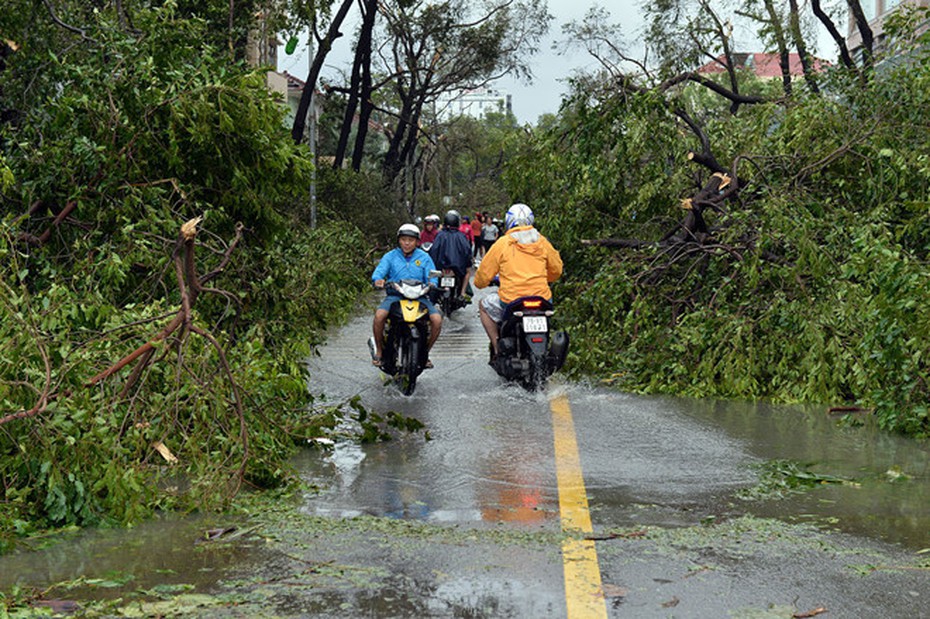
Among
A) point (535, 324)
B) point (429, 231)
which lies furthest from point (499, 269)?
point (429, 231)

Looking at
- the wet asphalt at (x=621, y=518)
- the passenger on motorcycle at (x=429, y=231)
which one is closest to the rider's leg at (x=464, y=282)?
the passenger on motorcycle at (x=429, y=231)

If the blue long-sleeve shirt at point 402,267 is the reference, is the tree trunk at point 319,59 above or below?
above

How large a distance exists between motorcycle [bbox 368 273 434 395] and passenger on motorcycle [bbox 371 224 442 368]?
0.09 meters

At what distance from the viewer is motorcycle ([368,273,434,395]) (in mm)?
13117

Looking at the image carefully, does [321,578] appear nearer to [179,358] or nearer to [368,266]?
[179,358]

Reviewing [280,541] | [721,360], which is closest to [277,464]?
[280,541]

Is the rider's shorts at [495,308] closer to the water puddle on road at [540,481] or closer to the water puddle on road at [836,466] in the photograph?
the water puddle on road at [540,481]

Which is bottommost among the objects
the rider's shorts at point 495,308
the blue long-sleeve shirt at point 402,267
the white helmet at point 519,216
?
the rider's shorts at point 495,308

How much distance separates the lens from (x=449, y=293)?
2330 cm

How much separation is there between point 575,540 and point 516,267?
6.70 m

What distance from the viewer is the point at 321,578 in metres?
5.99

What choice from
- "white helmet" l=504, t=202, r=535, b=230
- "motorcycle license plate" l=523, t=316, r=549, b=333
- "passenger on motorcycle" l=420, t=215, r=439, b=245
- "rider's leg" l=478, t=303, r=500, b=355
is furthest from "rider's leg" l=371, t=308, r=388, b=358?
"passenger on motorcycle" l=420, t=215, r=439, b=245

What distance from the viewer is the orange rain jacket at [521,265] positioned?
13.2m

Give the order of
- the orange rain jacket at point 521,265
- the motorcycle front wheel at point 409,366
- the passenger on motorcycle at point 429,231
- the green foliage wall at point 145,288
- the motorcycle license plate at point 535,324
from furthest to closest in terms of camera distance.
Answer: the passenger on motorcycle at point 429,231, the orange rain jacket at point 521,265, the motorcycle front wheel at point 409,366, the motorcycle license plate at point 535,324, the green foliage wall at point 145,288
